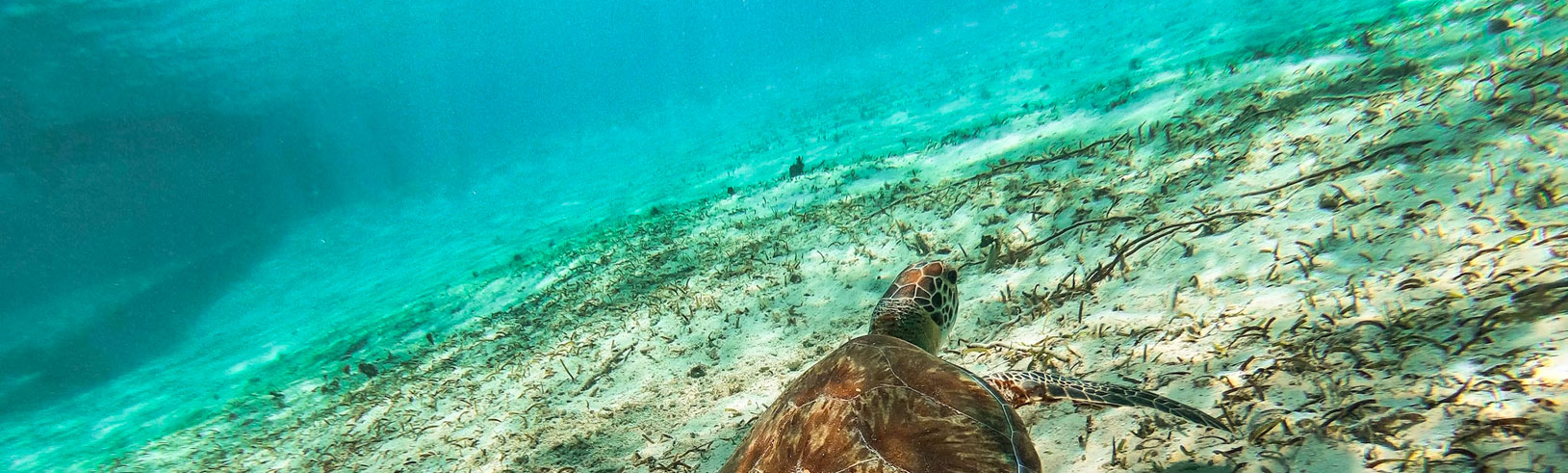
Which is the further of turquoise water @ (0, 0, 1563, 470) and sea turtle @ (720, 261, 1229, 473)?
turquoise water @ (0, 0, 1563, 470)

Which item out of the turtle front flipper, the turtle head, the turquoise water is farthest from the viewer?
the turquoise water

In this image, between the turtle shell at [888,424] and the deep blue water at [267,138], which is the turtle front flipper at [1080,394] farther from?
the deep blue water at [267,138]

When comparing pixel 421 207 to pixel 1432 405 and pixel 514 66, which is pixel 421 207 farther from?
pixel 514 66

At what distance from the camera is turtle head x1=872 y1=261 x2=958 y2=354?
2.64 metres

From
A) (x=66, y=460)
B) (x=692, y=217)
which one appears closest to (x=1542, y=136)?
(x=692, y=217)

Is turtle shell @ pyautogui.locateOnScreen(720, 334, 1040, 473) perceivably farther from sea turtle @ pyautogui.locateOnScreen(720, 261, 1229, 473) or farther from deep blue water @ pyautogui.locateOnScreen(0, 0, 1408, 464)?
deep blue water @ pyautogui.locateOnScreen(0, 0, 1408, 464)

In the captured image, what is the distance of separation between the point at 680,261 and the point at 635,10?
10369 centimetres

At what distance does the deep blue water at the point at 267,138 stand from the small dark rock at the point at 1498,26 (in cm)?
284

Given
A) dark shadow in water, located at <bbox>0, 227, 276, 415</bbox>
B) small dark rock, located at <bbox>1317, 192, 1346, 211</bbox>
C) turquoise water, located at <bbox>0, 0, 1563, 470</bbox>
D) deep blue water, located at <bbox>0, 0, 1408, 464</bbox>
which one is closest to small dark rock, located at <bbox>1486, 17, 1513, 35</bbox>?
turquoise water, located at <bbox>0, 0, 1563, 470</bbox>

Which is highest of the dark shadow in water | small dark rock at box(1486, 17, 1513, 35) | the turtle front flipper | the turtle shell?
the dark shadow in water

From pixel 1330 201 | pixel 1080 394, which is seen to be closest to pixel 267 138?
pixel 1080 394

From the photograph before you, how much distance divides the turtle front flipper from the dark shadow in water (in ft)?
71.0

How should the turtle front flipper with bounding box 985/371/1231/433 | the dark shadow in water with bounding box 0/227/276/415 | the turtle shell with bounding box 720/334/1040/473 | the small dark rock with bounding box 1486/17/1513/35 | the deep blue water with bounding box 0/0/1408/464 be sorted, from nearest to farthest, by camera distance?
the turtle shell with bounding box 720/334/1040/473 < the turtle front flipper with bounding box 985/371/1231/433 < the small dark rock with bounding box 1486/17/1513/35 < the deep blue water with bounding box 0/0/1408/464 < the dark shadow in water with bounding box 0/227/276/415

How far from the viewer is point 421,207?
2686cm
